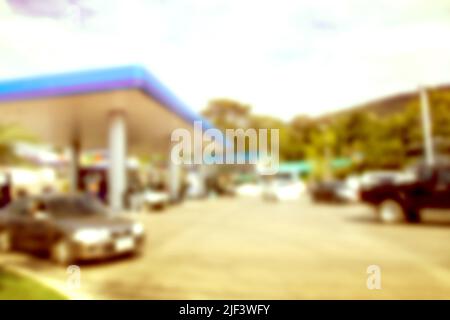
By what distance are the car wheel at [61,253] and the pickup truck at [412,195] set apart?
8780 mm

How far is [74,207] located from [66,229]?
846 millimetres

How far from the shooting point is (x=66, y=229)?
5531 mm

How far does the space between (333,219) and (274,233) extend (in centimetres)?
373

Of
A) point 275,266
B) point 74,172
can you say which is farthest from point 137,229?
point 74,172

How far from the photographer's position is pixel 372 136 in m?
22.8

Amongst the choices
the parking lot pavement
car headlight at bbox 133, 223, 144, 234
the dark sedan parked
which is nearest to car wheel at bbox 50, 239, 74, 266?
the dark sedan parked

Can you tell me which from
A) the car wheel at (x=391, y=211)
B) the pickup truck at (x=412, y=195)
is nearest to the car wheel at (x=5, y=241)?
the pickup truck at (x=412, y=195)

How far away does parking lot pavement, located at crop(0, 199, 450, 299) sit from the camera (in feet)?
13.6

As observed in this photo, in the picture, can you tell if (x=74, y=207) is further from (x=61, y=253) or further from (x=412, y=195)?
(x=412, y=195)

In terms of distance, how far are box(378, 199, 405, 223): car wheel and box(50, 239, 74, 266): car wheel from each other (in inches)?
346
